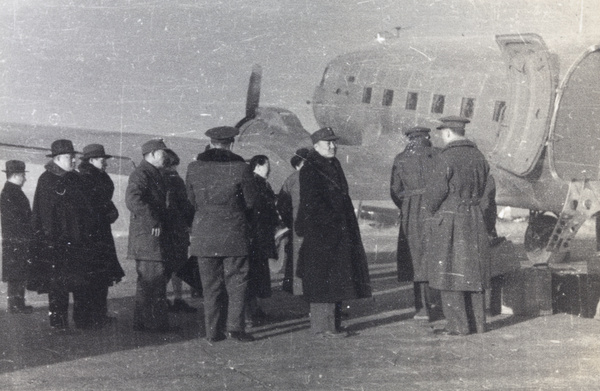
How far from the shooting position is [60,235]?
8.27 m

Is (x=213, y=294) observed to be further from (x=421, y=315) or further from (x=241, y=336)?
(x=421, y=315)

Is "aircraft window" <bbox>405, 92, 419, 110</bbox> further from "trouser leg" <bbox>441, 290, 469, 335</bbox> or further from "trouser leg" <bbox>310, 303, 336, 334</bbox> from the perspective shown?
"trouser leg" <bbox>310, 303, 336, 334</bbox>

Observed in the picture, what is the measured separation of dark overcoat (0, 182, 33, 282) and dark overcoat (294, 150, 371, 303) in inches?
139

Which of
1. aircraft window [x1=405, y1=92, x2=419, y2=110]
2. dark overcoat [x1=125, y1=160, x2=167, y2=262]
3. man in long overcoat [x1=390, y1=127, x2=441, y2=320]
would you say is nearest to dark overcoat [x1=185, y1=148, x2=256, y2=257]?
dark overcoat [x1=125, y1=160, x2=167, y2=262]

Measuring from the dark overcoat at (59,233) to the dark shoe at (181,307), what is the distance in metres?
1.48

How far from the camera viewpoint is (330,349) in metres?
7.41

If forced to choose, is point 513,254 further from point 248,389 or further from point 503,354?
point 248,389

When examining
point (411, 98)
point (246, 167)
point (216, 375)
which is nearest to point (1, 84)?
point (411, 98)

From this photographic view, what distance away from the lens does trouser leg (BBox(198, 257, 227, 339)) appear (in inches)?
306

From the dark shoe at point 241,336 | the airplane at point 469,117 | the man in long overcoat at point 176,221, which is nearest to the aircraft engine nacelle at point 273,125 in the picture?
the airplane at point 469,117

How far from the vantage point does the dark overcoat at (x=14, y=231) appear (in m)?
9.52

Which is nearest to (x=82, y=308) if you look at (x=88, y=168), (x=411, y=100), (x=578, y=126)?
(x=88, y=168)

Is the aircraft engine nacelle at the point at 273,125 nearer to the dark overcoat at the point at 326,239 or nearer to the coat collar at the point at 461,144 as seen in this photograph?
the dark overcoat at the point at 326,239

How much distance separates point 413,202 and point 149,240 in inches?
119
